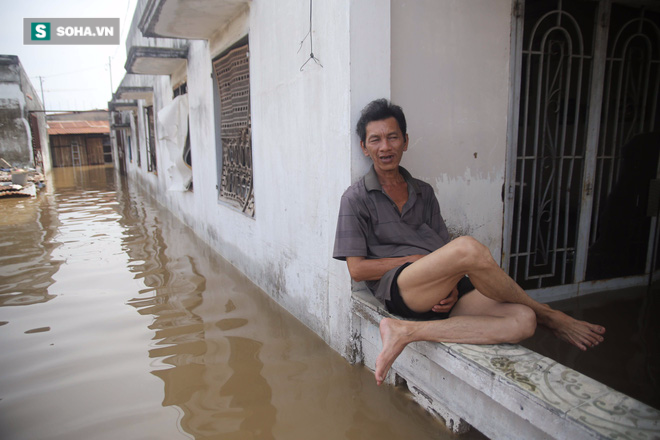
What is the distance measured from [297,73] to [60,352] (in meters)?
2.82

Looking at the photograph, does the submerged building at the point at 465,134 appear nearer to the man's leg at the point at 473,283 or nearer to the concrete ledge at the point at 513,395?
the concrete ledge at the point at 513,395

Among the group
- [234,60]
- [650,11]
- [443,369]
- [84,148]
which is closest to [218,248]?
[234,60]

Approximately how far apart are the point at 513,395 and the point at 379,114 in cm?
154

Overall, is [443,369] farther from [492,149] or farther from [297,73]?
[297,73]

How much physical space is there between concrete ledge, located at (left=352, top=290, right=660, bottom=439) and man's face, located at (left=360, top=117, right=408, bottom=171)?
2.73 ft

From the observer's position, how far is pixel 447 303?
215 centimetres

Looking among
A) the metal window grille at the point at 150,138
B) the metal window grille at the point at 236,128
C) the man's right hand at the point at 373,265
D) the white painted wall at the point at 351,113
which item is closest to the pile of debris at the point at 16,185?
the metal window grille at the point at 150,138

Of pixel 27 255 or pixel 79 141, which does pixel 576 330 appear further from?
pixel 79 141

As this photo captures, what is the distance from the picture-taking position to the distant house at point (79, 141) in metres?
30.1

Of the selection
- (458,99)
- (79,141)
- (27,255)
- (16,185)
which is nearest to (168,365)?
(458,99)

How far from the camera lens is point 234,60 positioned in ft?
16.0

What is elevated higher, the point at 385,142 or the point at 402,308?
the point at 385,142

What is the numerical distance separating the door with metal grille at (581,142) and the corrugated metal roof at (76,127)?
3325 cm

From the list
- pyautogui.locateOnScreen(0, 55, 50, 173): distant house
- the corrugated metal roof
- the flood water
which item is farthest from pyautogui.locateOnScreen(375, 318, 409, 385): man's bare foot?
the corrugated metal roof
